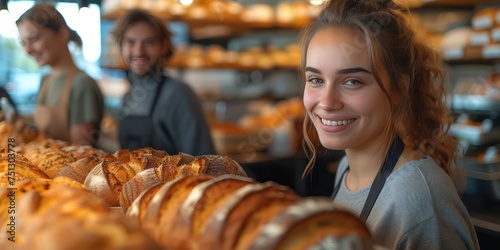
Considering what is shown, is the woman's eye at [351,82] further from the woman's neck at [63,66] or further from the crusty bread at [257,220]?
the woman's neck at [63,66]

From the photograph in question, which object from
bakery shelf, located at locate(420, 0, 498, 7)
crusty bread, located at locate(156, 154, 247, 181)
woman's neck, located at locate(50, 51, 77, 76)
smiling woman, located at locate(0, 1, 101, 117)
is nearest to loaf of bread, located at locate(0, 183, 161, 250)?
crusty bread, located at locate(156, 154, 247, 181)

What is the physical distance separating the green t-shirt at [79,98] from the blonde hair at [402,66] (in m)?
1.22

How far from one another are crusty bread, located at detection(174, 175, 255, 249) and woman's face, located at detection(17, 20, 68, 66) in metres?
1.22

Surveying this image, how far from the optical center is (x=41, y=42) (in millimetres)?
1849

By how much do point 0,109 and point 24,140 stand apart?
205mm

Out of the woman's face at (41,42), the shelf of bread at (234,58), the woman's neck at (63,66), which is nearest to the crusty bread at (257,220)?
the woman's face at (41,42)

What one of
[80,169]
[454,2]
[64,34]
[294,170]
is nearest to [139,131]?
[64,34]

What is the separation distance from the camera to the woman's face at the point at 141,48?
2447 millimetres

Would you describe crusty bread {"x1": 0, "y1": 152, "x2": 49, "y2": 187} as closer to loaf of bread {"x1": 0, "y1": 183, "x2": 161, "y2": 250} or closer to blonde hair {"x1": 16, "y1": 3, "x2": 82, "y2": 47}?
loaf of bread {"x1": 0, "y1": 183, "x2": 161, "y2": 250}

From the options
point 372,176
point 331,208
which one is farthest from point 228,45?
point 331,208

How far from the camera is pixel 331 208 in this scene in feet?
1.94

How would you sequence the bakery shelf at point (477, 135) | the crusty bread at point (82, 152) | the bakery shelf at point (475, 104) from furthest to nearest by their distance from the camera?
1. the bakery shelf at point (475, 104)
2. the bakery shelf at point (477, 135)
3. the crusty bread at point (82, 152)

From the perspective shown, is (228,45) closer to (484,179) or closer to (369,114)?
(484,179)

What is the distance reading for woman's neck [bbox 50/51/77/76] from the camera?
2193 millimetres
